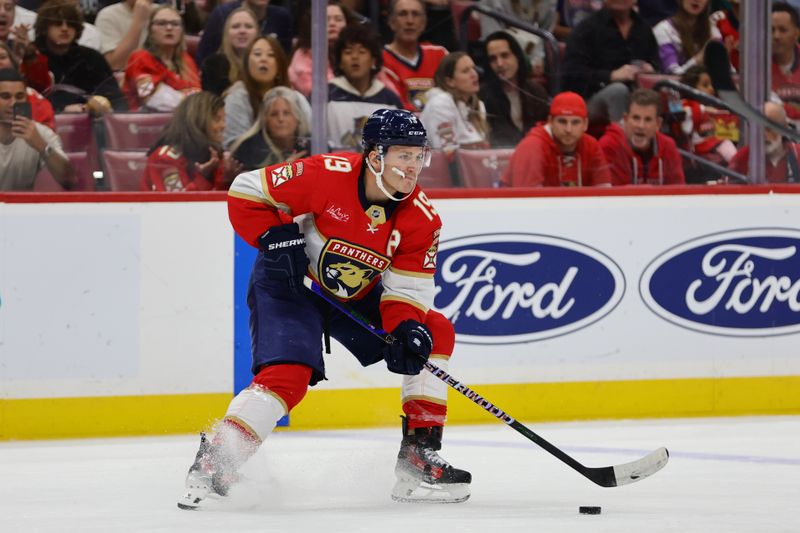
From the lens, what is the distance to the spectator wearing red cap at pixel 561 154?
17.0ft

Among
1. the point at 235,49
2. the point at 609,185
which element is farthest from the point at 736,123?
the point at 235,49

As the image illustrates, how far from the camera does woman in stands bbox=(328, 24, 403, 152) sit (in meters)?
5.04

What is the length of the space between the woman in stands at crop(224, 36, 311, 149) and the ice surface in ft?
4.16

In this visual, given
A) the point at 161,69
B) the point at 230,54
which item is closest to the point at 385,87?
the point at 230,54

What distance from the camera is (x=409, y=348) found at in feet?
10.8

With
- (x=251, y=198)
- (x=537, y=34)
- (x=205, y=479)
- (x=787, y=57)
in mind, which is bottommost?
(x=205, y=479)

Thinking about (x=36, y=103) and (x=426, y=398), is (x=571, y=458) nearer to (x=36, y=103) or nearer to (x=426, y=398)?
(x=426, y=398)

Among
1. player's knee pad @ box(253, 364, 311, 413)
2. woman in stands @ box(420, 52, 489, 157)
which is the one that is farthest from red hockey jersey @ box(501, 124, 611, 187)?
player's knee pad @ box(253, 364, 311, 413)

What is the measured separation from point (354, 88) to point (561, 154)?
935mm

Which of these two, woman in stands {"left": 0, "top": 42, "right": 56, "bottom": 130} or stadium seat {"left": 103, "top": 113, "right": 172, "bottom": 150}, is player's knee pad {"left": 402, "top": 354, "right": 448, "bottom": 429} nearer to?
stadium seat {"left": 103, "top": 113, "right": 172, "bottom": 150}

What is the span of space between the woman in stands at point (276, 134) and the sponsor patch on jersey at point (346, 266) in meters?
1.60

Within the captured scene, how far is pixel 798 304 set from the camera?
17.5ft

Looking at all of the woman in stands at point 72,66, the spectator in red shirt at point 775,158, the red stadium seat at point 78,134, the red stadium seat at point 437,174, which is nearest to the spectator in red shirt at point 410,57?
the red stadium seat at point 437,174

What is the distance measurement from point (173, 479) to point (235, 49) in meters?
1.95
